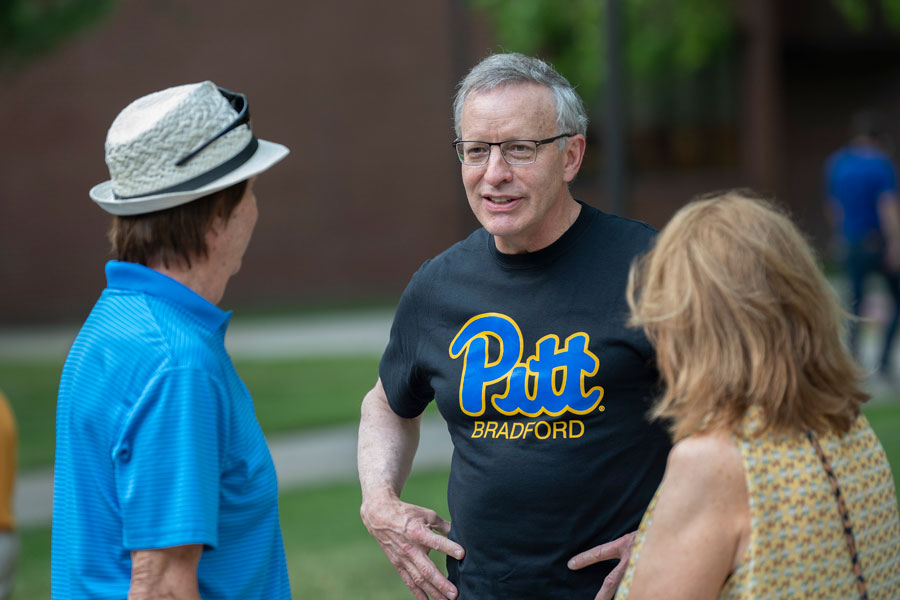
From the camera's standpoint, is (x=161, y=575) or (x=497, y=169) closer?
(x=161, y=575)

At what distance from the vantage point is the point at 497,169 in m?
2.66

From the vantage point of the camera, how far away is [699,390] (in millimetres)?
1913

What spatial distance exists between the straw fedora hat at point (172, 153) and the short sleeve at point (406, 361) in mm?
811

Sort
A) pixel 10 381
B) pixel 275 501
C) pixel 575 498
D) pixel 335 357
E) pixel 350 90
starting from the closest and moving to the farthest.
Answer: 1. pixel 275 501
2. pixel 575 498
3. pixel 10 381
4. pixel 335 357
5. pixel 350 90

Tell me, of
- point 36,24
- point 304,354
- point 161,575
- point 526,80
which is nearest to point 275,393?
point 304,354

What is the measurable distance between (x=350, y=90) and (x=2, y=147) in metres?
6.22

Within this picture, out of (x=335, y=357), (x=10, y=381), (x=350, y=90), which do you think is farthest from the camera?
(x=350, y=90)

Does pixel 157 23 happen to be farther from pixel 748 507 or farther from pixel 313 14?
pixel 748 507

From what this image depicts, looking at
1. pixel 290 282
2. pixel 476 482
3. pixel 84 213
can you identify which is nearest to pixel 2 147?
pixel 84 213

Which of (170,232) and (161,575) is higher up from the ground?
(170,232)

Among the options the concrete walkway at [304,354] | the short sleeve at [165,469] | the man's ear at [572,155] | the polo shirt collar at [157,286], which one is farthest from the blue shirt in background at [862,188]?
the short sleeve at [165,469]

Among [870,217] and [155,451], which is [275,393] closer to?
[870,217]

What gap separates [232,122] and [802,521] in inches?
52.7

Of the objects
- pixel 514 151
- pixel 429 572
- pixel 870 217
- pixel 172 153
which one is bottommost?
pixel 870 217
